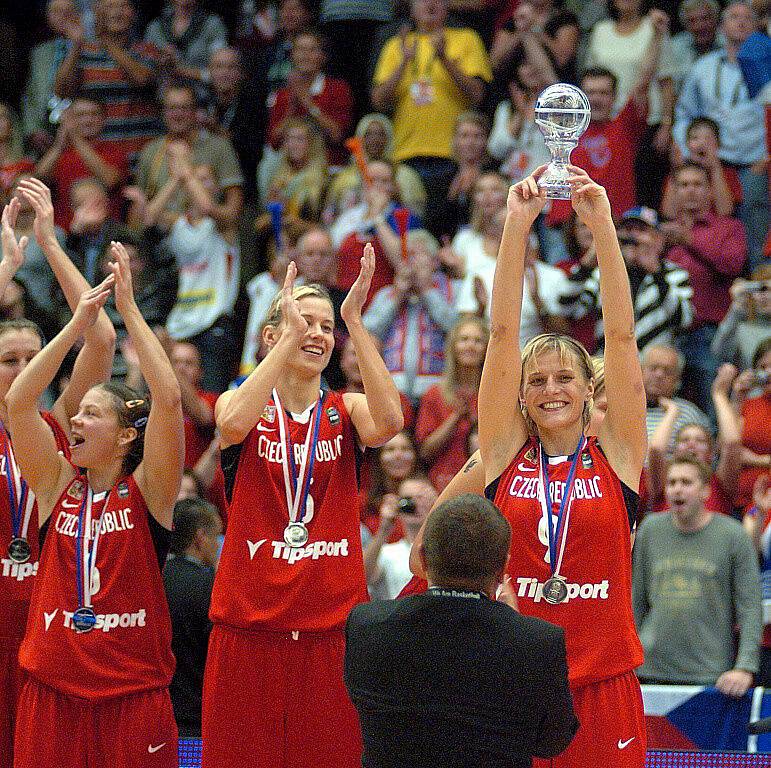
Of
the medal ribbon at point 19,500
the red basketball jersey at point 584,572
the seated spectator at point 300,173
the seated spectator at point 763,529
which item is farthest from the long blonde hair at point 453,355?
the red basketball jersey at point 584,572

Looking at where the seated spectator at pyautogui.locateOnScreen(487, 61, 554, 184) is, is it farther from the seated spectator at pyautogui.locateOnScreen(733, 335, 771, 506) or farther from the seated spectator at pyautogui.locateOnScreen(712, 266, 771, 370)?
the seated spectator at pyautogui.locateOnScreen(733, 335, 771, 506)

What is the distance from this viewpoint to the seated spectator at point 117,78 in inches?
444

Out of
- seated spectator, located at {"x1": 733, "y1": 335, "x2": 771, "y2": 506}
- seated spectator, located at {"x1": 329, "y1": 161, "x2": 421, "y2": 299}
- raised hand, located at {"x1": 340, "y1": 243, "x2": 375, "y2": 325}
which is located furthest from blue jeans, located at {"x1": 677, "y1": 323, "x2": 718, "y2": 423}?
raised hand, located at {"x1": 340, "y1": 243, "x2": 375, "y2": 325}

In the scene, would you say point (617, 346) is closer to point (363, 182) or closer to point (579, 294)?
point (579, 294)

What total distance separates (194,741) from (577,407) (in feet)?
7.32

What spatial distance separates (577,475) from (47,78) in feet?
28.5

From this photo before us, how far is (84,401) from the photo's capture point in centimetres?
505

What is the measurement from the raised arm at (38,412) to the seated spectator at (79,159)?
19.9 feet

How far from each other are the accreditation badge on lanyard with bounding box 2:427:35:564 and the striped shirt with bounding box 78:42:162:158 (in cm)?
643

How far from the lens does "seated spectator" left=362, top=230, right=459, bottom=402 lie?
8.99 meters

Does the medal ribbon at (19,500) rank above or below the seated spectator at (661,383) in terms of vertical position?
below

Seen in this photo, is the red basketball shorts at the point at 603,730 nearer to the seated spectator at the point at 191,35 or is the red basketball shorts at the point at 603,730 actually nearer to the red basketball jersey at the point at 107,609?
the red basketball jersey at the point at 107,609

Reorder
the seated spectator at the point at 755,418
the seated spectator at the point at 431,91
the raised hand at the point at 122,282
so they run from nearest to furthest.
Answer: the raised hand at the point at 122,282
the seated spectator at the point at 755,418
the seated spectator at the point at 431,91

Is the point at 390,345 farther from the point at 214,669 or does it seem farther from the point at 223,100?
the point at 214,669
